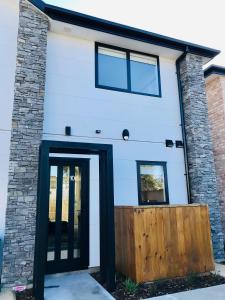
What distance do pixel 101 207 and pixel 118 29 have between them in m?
4.74

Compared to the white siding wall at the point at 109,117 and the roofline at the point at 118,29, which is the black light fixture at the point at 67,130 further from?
the roofline at the point at 118,29

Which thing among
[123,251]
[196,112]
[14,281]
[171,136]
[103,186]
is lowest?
[14,281]

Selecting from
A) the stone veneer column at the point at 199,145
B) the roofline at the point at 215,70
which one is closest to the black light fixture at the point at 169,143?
the stone veneer column at the point at 199,145

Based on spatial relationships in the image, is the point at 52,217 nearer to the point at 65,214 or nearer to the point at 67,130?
the point at 65,214

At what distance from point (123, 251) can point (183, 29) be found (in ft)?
25.6

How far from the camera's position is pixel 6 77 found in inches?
214

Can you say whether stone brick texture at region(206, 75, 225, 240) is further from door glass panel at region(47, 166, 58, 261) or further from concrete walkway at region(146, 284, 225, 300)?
door glass panel at region(47, 166, 58, 261)

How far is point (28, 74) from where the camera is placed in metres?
5.51

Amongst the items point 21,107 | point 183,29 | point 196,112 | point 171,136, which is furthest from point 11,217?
point 183,29

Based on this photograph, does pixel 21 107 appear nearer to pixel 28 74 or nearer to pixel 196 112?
pixel 28 74

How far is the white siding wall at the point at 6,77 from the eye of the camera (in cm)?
491

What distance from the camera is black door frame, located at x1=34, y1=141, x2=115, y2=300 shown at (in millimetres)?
3920

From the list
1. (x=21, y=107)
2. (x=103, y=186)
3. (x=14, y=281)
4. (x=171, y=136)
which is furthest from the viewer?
(x=171, y=136)

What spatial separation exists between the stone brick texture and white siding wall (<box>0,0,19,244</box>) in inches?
268
